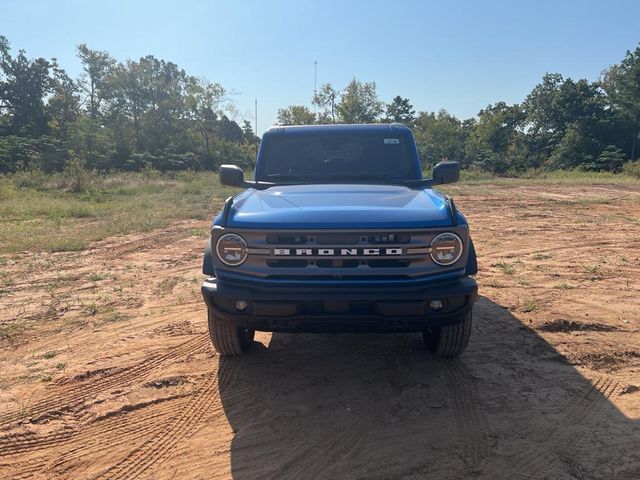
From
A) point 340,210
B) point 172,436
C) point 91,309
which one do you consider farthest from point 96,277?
point 340,210

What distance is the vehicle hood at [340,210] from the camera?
305 centimetres

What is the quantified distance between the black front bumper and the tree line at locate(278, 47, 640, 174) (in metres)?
37.8

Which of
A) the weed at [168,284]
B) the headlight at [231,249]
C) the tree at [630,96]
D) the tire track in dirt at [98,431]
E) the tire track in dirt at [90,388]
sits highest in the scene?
the tree at [630,96]

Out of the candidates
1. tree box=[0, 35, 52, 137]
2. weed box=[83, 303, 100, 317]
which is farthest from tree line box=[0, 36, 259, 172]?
weed box=[83, 303, 100, 317]

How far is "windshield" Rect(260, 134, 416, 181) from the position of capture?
459 centimetres

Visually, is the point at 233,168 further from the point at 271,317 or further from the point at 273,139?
the point at 271,317

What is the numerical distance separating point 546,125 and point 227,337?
53471 mm

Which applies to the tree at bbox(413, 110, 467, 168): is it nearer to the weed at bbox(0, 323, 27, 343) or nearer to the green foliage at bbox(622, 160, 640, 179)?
the green foliage at bbox(622, 160, 640, 179)

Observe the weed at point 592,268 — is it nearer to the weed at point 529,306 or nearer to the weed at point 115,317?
the weed at point 529,306

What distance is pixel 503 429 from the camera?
9.68 feet

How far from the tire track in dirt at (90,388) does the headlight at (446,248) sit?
7.51 ft

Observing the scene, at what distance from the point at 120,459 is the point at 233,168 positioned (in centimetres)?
261

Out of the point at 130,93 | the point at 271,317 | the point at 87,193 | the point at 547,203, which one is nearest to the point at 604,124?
the point at 547,203

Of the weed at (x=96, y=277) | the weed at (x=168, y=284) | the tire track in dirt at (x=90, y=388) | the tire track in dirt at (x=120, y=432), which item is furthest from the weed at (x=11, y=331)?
the tire track in dirt at (x=120, y=432)
